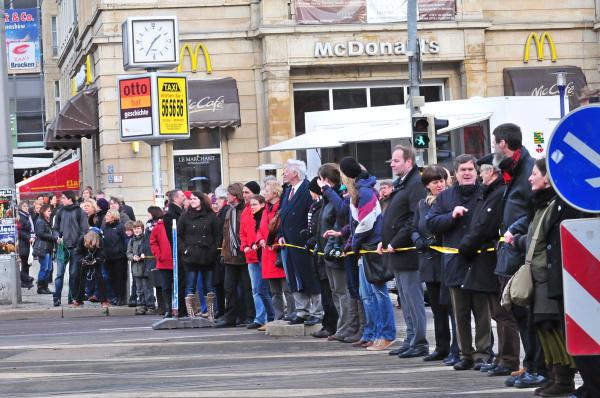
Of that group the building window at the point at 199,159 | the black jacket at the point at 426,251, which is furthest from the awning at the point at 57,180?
the black jacket at the point at 426,251

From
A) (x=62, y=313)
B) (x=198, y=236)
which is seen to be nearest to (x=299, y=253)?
(x=198, y=236)

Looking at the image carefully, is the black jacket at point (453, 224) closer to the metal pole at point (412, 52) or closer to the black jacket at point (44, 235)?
the metal pole at point (412, 52)

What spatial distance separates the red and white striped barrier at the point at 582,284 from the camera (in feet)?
27.0

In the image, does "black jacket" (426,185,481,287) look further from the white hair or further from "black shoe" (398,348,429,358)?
the white hair

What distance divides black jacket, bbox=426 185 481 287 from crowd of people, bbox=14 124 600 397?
0.01 m

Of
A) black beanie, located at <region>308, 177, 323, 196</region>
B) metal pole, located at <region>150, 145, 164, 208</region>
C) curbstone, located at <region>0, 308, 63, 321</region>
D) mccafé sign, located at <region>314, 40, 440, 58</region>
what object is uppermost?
mccafé sign, located at <region>314, 40, 440, 58</region>

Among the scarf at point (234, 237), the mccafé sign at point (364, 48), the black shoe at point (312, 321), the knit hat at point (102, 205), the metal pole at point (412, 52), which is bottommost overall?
the black shoe at point (312, 321)

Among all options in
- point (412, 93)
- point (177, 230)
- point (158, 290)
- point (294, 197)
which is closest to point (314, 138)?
point (412, 93)

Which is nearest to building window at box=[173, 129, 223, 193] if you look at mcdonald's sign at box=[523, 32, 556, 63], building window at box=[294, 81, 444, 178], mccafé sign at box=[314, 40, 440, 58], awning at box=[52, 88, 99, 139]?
building window at box=[294, 81, 444, 178]

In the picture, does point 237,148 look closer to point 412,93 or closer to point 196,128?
point 196,128

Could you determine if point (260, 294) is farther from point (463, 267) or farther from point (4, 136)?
point (4, 136)

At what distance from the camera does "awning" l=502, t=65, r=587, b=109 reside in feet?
118

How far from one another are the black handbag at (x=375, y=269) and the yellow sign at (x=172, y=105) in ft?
37.4

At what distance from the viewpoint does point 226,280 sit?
19.1 m
